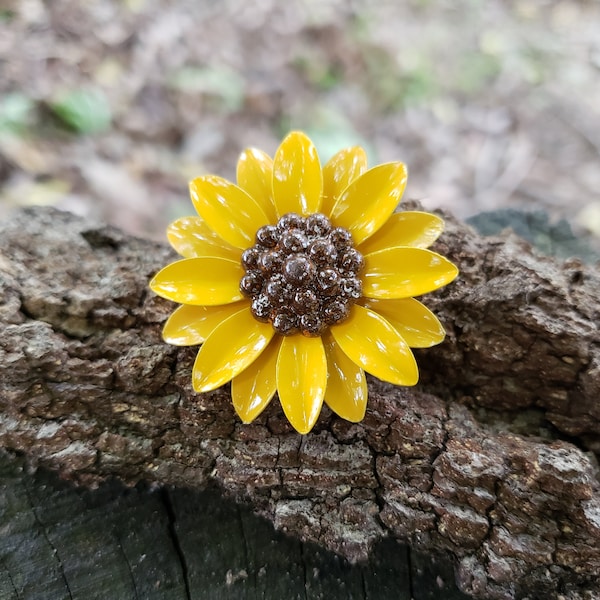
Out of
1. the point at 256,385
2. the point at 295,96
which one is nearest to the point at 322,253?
the point at 256,385

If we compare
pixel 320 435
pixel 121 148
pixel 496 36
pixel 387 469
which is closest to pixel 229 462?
pixel 320 435

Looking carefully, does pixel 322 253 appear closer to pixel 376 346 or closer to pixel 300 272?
pixel 300 272

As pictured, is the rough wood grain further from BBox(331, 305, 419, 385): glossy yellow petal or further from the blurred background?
the blurred background

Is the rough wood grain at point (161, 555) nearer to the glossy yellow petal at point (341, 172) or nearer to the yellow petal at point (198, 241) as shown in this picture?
the yellow petal at point (198, 241)

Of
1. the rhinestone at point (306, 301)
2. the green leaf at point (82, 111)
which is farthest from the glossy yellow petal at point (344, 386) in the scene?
the green leaf at point (82, 111)

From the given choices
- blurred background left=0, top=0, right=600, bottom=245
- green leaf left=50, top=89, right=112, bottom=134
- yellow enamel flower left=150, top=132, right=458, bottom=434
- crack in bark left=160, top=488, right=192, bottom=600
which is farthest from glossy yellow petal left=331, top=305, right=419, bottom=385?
green leaf left=50, top=89, right=112, bottom=134

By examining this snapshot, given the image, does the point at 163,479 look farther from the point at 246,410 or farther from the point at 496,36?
the point at 496,36
